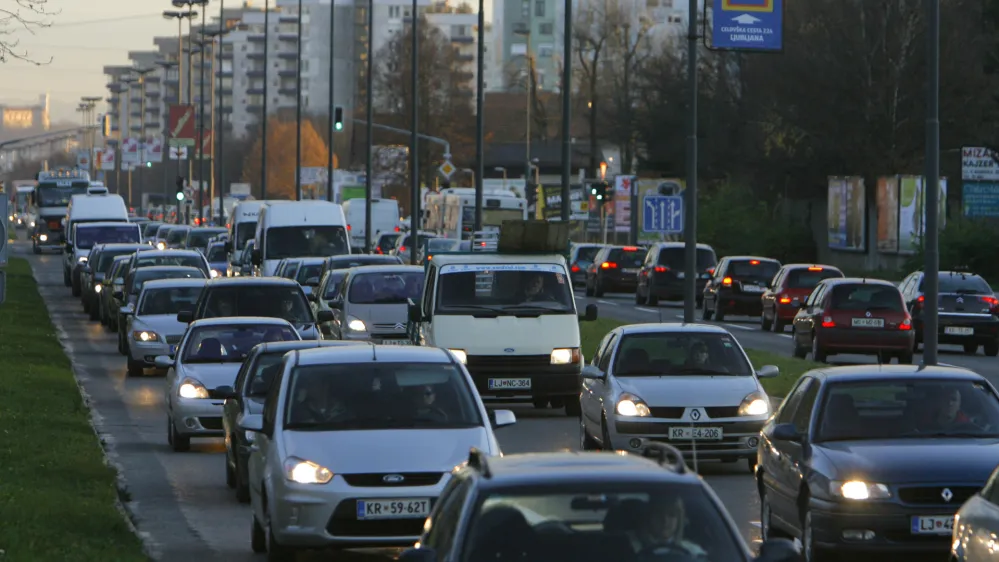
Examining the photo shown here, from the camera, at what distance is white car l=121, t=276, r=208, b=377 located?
3169 centimetres

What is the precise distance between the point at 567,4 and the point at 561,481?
3170cm

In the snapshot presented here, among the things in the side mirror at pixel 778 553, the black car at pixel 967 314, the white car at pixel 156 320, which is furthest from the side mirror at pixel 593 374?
the black car at pixel 967 314

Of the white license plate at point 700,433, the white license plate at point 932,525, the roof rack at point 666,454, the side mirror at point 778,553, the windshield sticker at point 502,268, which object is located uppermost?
the windshield sticker at point 502,268

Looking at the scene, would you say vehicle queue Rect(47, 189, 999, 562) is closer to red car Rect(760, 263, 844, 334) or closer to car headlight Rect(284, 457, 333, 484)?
car headlight Rect(284, 457, 333, 484)

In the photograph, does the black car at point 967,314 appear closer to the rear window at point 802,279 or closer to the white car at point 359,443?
the rear window at point 802,279

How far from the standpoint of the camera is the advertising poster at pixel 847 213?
71.2 meters

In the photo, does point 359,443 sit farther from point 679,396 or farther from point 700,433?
point 679,396

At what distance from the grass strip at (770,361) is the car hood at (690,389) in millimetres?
6348

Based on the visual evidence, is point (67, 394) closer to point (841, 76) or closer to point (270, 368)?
point (270, 368)

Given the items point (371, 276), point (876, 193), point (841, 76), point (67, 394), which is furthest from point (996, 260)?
point (67, 394)

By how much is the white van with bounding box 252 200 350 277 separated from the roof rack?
3700cm

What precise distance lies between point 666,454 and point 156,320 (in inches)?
1001

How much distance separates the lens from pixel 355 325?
31156 mm

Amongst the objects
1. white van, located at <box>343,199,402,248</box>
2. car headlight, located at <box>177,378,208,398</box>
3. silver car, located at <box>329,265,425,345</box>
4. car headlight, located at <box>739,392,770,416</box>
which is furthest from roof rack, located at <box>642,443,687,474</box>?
white van, located at <box>343,199,402,248</box>
